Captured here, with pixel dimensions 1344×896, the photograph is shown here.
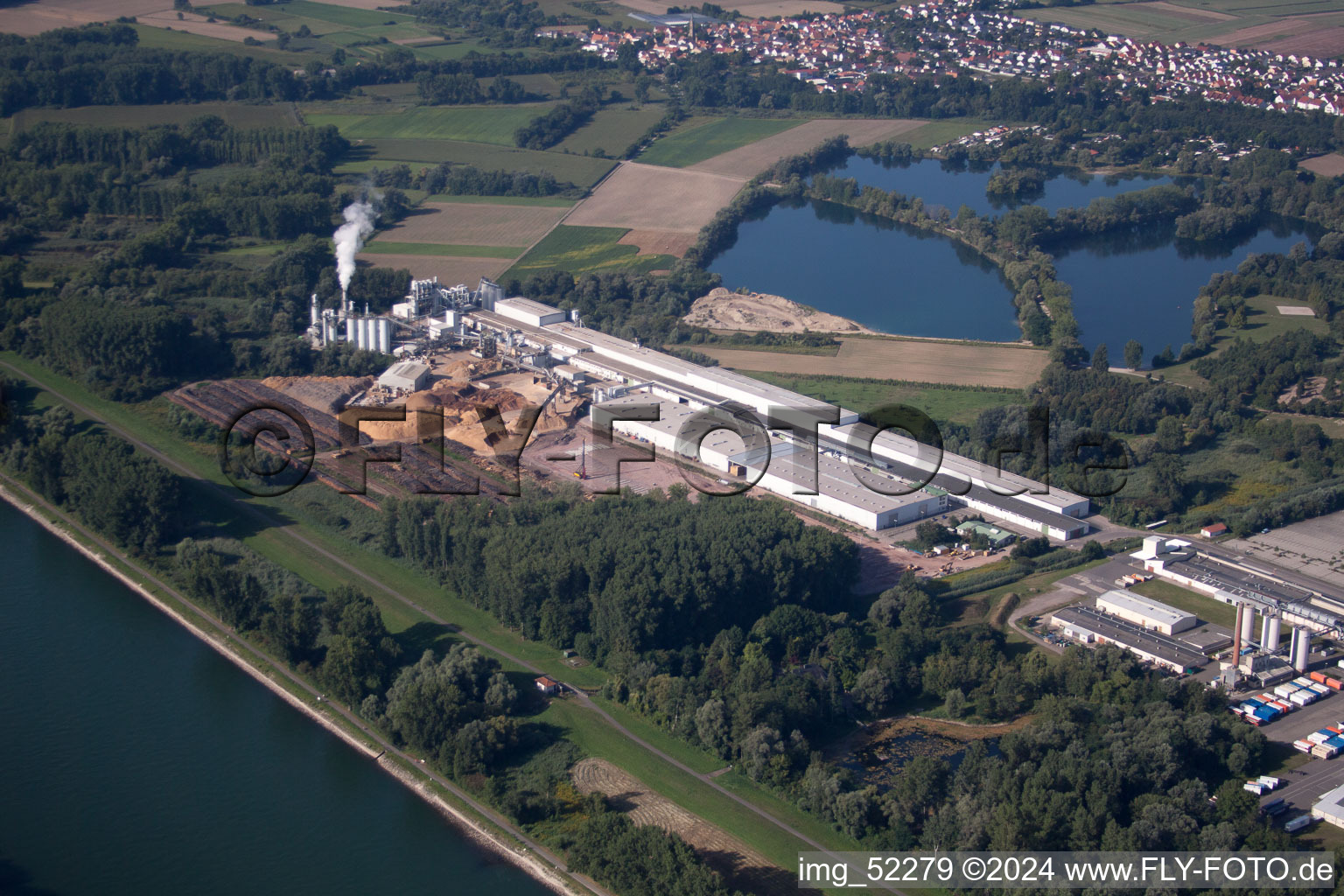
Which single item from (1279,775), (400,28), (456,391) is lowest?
(1279,775)

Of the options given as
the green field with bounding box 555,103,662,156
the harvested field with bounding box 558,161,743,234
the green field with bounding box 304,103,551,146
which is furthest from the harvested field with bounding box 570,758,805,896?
the green field with bounding box 304,103,551,146

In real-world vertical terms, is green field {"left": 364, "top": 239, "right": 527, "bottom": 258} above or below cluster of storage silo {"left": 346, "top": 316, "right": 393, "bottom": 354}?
above

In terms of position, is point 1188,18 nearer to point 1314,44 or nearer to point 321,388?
point 1314,44

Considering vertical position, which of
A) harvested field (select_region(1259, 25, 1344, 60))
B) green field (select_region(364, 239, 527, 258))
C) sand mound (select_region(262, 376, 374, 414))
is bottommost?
sand mound (select_region(262, 376, 374, 414))

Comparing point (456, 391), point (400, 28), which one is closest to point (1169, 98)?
point (400, 28)

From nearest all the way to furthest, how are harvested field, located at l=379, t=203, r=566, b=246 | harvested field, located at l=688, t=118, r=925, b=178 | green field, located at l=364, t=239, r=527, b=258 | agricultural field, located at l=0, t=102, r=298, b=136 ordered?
green field, located at l=364, t=239, r=527, b=258, harvested field, located at l=379, t=203, r=566, b=246, agricultural field, located at l=0, t=102, r=298, b=136, harvested field, located at l=688, t=118, r=925, b=178

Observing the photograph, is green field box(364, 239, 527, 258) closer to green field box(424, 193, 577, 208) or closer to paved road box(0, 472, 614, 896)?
green field box(424, 193, 577, 208)

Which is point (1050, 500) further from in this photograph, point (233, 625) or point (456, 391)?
point (233, 625)
